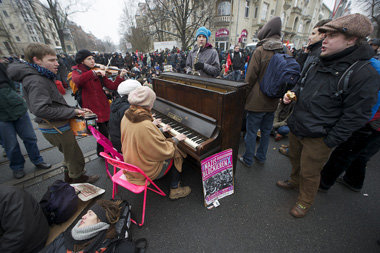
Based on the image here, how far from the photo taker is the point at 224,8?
2142 cm

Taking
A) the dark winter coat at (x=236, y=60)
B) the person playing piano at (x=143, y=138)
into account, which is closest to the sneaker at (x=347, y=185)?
the person playing piano at (x=143, y=138)

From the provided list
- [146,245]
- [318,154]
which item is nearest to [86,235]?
[146,245]

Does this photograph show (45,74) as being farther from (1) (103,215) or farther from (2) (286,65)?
(2) (286,65)

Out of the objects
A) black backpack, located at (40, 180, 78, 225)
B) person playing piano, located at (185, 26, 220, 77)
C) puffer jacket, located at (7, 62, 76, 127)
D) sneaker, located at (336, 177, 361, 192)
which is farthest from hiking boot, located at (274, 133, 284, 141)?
puffer jacket, located at (7, 62, 76, 127)

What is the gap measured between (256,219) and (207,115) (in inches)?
66.0

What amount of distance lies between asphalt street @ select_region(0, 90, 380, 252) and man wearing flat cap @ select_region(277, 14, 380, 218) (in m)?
0.54

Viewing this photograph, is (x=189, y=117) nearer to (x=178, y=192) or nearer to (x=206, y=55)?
(x=178, y=192)

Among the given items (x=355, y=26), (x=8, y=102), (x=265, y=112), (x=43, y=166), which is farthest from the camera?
(x=43, y=166)

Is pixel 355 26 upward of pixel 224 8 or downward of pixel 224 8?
downward

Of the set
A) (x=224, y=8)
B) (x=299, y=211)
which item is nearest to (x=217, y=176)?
(x=299, y=211)

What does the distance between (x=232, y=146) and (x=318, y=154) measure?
41.3 inches

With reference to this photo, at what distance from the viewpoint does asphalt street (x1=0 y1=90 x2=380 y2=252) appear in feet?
6.25

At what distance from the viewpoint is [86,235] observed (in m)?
1.66

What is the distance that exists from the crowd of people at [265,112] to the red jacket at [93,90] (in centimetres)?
2
